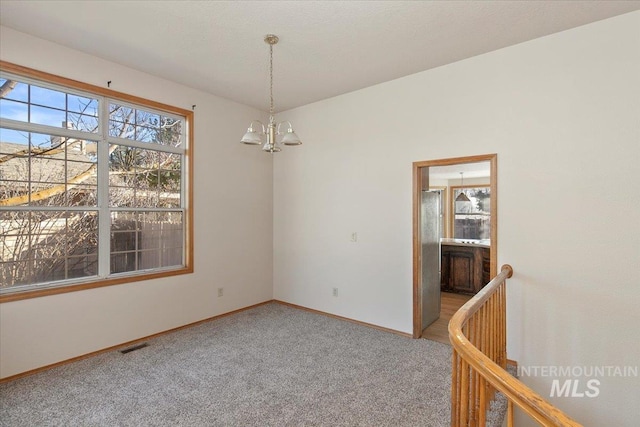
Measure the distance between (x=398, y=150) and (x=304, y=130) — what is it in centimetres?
158

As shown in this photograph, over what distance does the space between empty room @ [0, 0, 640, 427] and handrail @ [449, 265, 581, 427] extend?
0.03 meters

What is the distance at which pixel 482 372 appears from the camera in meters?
1.25

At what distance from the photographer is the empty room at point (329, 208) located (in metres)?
2.47

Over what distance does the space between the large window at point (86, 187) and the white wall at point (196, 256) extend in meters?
0.14

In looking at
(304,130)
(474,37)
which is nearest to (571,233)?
(474,37)

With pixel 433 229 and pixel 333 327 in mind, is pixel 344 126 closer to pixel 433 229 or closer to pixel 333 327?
pixel 433 229

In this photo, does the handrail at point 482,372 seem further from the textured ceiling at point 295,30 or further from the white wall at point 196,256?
the white wall at point 196,256

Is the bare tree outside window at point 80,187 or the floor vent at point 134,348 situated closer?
the bare tree outside window at point 80,187

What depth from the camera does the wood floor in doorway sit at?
367cm

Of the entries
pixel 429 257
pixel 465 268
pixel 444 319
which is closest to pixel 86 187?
pixel 429 257

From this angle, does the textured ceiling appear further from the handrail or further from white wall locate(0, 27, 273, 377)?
the handrail

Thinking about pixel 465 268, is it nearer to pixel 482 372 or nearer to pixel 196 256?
pixel 196 256

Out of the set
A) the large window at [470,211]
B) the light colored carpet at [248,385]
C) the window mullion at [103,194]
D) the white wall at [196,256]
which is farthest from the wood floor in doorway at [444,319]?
the window mullion at [103,194]

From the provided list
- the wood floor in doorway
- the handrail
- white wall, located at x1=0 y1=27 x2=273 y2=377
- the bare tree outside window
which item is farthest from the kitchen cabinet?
the bare tree outside window
